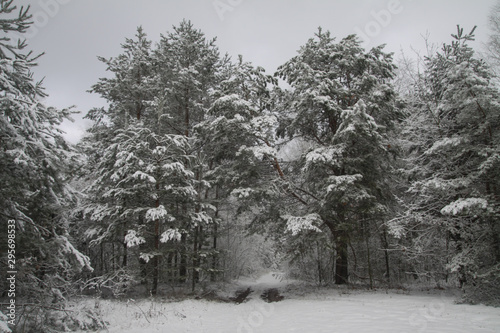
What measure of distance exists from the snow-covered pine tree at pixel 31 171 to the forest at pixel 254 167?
0.13 ft

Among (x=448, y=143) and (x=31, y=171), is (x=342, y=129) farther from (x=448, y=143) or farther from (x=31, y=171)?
(x=31, y=171)

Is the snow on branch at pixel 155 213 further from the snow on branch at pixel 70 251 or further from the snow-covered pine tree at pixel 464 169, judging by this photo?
the snow-covered pine tree at pixel 464 169

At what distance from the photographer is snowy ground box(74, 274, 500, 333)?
6515mm

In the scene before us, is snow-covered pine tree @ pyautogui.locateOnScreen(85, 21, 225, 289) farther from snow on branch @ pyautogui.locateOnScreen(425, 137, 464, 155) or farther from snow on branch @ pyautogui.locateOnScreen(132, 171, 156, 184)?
snow on branch @ pyautogui.locateOnScreen(425, 137, 464, 155)

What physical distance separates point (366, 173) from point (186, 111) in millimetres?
11288

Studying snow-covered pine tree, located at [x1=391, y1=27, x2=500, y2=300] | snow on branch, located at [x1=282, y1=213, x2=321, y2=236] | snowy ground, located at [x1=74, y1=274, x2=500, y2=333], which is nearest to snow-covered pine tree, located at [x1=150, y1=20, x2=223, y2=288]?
snowy ground, located at [x1=74, y1=274, x2=500, y2=333]

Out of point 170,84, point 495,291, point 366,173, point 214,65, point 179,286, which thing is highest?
point 214,65

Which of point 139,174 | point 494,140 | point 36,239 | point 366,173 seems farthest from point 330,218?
point 36,239

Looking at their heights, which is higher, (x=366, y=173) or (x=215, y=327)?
(x=366, y=173)

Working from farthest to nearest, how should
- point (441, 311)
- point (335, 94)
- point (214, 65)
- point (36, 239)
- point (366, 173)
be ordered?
point (214, 65) < point (335, 94) < point (366, 173) < point (441, 311) < point (36, 239)

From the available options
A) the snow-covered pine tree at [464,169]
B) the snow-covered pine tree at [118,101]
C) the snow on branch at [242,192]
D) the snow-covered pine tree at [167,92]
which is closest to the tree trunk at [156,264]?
the snow-covered pine tree at [167,92]

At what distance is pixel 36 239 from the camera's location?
20.5ft

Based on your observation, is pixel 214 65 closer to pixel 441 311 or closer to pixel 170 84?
pixel 170 84

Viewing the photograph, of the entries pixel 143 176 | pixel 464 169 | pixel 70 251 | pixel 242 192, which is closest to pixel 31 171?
pixel 70 251
